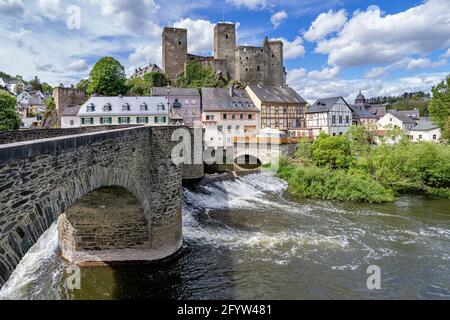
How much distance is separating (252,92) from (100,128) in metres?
32.5

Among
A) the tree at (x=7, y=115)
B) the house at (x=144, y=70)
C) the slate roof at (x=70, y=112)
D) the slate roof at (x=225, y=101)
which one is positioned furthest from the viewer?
the house at (x=144, y=70)

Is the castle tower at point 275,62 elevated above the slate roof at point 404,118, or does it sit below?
above

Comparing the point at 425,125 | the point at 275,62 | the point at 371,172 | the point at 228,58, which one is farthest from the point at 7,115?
the point at 425,125

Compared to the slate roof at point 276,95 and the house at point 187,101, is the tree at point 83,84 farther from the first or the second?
the slate roof at point 276,95

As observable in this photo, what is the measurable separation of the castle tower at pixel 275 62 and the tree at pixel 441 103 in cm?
2635

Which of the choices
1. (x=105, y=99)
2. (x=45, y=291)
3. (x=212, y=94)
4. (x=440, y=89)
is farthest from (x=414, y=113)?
(x=45, y=291)

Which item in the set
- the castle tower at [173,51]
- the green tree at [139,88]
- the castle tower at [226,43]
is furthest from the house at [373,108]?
the green tree at [139,88]

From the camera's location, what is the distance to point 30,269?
11672mm

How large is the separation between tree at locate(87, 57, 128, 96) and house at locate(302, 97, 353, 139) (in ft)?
92.1

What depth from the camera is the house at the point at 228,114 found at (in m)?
41.1

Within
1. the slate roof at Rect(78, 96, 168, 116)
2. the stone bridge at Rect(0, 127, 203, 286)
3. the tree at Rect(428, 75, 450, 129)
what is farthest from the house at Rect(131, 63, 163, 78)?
the stone bridge at Rect(0, 127, 203, 286)

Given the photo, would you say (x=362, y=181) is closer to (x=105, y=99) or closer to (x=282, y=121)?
(x=282, y=121)

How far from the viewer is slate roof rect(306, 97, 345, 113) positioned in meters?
43.7

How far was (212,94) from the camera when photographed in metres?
43.2
